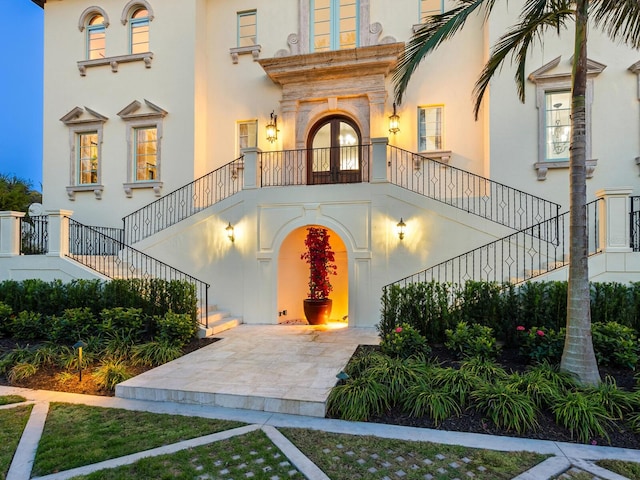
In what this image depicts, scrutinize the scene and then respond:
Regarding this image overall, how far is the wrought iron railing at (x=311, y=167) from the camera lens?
1120 centimetres

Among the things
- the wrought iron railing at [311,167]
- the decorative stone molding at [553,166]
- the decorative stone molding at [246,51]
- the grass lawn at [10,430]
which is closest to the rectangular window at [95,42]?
the decorative stone molding at [246,51]

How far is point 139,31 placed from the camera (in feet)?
Result: 41.1

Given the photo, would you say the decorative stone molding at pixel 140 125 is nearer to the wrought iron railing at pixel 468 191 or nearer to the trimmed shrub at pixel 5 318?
the trimmed shrub at pixel 5 318

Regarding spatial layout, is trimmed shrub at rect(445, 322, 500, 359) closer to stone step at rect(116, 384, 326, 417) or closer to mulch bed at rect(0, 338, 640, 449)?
mulch bed at rect(0, 338, 640, 449)

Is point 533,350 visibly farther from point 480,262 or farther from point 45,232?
point 45,232

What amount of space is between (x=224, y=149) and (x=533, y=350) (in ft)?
32.7

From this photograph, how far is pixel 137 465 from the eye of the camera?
340 cm

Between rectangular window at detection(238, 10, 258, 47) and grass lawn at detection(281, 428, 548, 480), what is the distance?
11764 millimetres

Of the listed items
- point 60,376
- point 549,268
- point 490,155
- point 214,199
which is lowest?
point 60,376

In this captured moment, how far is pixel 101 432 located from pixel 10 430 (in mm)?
1015

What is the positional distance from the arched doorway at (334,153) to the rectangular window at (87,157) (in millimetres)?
7283

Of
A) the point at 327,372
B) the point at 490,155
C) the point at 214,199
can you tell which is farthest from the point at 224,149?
the point at 327,372

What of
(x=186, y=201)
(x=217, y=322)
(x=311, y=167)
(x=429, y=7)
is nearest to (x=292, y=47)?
(x=311, y=167)

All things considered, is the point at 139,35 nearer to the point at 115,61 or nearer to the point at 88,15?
the point at 115,61
